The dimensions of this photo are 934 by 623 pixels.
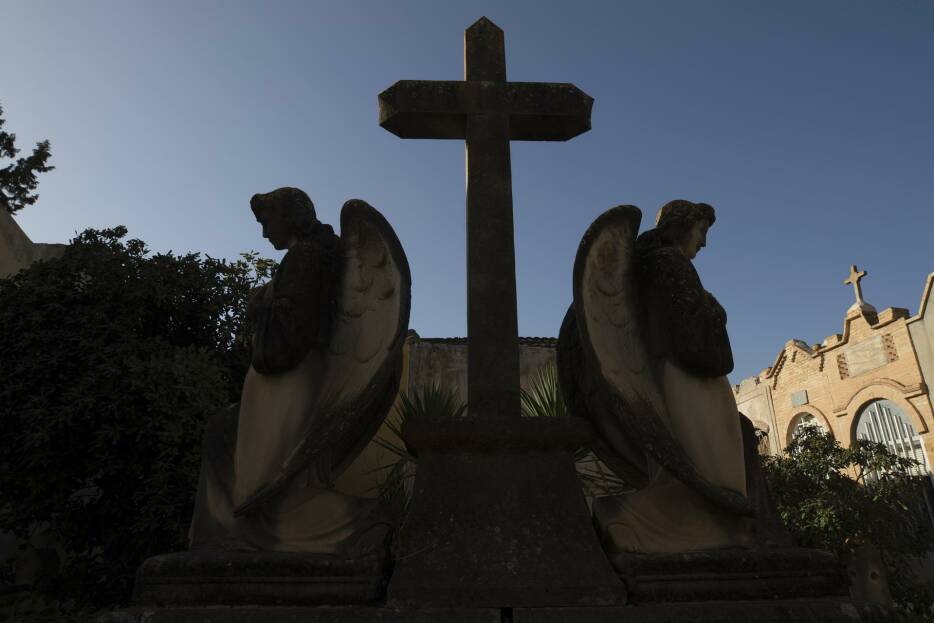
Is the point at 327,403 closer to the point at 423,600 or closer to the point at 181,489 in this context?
the point at 423,600

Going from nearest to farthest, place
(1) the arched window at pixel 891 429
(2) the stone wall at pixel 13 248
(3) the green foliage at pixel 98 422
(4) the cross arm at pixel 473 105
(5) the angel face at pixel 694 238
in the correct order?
(5) the angel face at pixel 694 238
(4) the cross arm at pixel 473 105
(3) the green foliage at pixel 98 422
(2) the stone wall at pixel 13 248
(1) the arched window at pixel 891 429

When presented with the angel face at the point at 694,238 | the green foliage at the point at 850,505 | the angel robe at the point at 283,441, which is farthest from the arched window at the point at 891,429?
the angel robe at the point at 283,441

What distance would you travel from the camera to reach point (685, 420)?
2.46m

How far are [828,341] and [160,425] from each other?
64.2 feet

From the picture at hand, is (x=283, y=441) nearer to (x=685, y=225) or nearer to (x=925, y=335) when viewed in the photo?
(x=685, y=225)

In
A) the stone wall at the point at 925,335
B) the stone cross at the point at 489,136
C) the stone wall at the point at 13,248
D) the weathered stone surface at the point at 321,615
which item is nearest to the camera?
the weathered stone surface at the point at 321,615

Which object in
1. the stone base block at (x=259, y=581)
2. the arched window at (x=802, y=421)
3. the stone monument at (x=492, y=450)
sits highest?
the arched window at (x=802, y=421)

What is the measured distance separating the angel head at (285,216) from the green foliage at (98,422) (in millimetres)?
4480

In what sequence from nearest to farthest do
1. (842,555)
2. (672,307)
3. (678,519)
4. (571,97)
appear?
(678,519), (672,307), (571,97), (842,555)

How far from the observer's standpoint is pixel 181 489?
6.39m

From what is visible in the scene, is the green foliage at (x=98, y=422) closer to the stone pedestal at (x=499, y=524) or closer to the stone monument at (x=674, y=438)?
the stone pedestal at (x=499, y=524)

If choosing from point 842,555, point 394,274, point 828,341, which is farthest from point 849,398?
point 394,274

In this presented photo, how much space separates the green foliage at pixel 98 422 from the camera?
643 cm

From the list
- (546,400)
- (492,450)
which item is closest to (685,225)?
(492,450)
